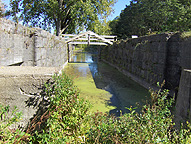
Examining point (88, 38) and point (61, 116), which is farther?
point (88, 38)

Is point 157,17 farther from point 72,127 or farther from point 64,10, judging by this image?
point 72,127

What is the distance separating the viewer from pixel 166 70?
5.75 meters

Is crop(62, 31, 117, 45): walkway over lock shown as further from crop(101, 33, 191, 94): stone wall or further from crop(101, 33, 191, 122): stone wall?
crop(101, 33, 191, 122): stone wall

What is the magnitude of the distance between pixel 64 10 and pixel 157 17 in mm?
10869

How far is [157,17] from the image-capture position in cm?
2056

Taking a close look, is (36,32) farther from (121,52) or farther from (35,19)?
(35,19)

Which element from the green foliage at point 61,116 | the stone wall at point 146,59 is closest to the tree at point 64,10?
the stone wall at point 146,59

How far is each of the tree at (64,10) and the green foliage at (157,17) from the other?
5.36 m

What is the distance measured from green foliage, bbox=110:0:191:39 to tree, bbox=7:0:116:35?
5.36 m

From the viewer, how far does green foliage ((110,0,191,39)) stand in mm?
18594

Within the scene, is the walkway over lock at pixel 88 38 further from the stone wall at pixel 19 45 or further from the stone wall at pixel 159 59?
the stone wall at pixel 19 45

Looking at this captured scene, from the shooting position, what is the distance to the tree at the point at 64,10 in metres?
15.9

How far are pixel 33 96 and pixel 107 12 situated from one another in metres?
17.5

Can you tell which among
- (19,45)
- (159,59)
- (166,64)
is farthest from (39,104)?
(159,59)
